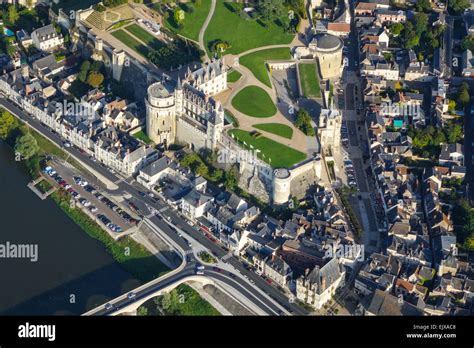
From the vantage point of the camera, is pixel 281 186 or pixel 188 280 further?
pixel 281 186

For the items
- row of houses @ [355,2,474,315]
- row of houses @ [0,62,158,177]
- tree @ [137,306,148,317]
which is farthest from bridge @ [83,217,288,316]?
row of houses @ [0,62,158,177]

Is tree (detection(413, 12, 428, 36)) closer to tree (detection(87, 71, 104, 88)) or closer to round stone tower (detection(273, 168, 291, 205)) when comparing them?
round stone tower (detection(273, 168, 291, 205))

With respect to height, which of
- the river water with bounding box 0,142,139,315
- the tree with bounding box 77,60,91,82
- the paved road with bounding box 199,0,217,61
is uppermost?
the paved road with bounding box 199,0,217,61

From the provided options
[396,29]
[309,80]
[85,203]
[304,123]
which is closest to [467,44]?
[396,29]

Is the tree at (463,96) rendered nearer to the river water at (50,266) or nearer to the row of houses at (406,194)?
the row of houses at (406,194)

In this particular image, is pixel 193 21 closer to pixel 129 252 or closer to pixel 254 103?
pixel 254 103

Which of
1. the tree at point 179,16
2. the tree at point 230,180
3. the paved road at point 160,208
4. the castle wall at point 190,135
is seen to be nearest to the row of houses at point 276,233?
the paved road at point 160,208
